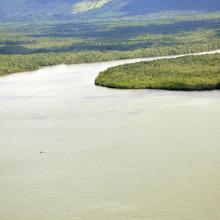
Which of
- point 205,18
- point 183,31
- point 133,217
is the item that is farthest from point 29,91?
point 205,18

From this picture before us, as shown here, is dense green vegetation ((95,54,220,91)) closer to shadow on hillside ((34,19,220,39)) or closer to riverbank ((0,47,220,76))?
riverbank ((0,47,220,76))

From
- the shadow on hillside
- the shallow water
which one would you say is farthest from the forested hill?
the shallow water

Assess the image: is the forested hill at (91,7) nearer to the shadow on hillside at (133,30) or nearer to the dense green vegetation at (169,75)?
the shadow on hillside at (133,30)

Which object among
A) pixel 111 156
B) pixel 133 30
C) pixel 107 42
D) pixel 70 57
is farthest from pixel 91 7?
pixel 111 156

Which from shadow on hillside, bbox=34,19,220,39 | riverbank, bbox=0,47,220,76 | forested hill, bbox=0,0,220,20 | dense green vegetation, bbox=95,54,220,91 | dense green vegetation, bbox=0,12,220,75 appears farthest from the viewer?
forested hill, bbox=0,0,220,20

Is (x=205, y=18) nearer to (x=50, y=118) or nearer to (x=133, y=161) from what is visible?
(x=50, y=118)

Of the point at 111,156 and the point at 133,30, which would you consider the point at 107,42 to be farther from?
the point at 111,156
